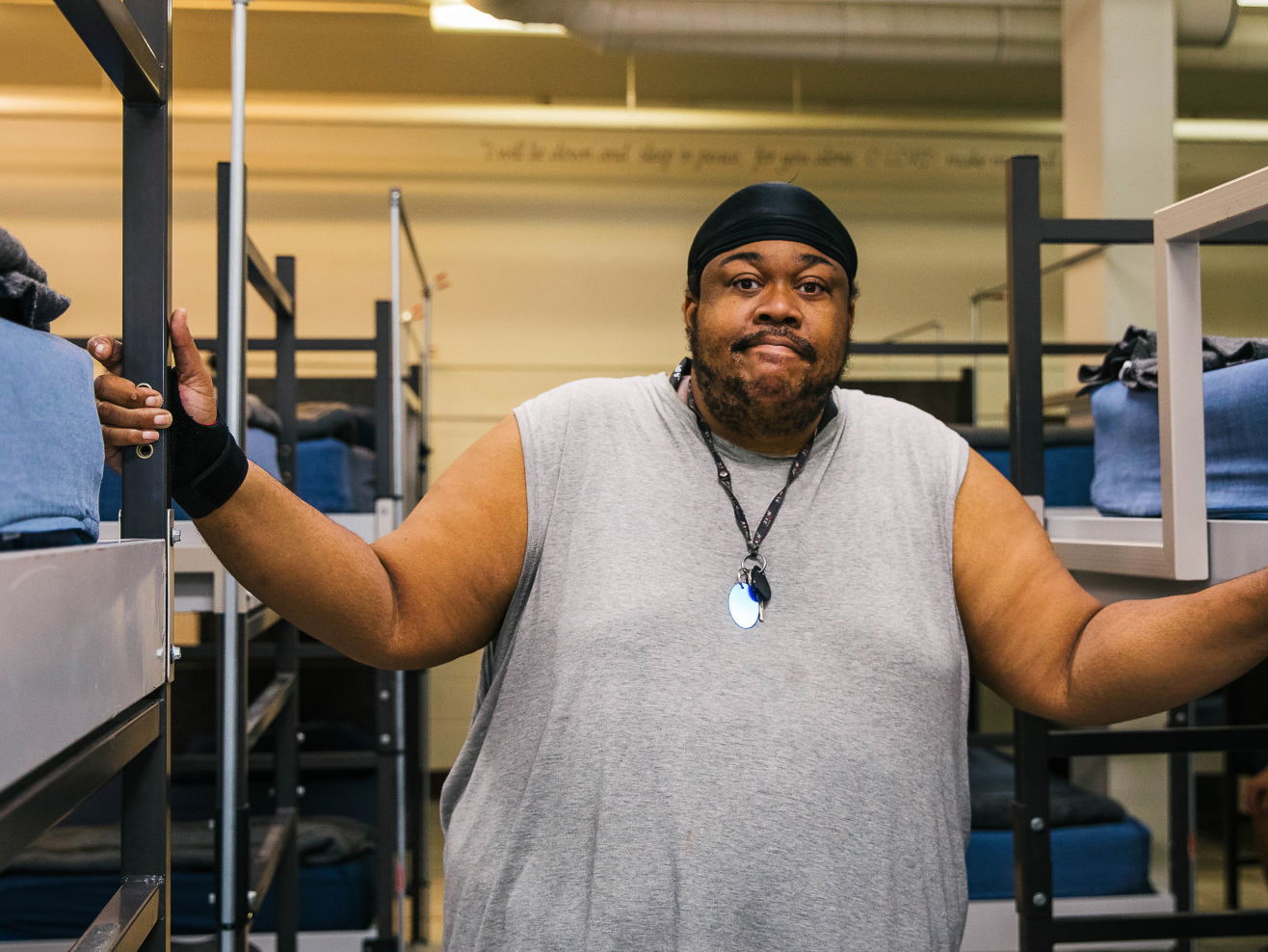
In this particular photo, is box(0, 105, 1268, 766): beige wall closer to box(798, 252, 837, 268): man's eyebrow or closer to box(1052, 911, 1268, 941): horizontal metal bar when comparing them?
box(1052, 911, 1268, 941): horizontal metal bar

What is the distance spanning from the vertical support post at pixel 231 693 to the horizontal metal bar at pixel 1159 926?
1187 mm

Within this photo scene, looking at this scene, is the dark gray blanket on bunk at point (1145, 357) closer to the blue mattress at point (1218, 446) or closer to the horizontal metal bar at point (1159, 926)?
the blue mattress at point (1218, 446)

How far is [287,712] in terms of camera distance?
237 centimetres

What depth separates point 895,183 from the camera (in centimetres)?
546

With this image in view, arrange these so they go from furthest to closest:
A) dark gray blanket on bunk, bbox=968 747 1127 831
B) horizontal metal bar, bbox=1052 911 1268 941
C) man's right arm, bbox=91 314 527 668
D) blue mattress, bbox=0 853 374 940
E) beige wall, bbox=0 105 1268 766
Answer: beige wall, bbox=0 105 1268 766 → dark gray blanket on bunk, bbox=968 747 1127 831 → blue mattress, bbox=0 853 374 940 → horizontal metal bar, bbox=1052 911 1268 941 → man's right arm, bbox=91 314 527 668

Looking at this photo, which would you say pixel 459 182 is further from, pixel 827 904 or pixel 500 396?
pixel 827 904

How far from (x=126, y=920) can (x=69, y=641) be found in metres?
0.28

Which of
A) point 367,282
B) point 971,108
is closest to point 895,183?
point 971,108

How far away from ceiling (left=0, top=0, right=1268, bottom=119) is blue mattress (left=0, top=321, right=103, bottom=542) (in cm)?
459

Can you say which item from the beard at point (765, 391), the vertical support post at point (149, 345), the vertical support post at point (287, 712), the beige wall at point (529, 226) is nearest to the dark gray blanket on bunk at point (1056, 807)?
the vertical support post at point (287, 712)

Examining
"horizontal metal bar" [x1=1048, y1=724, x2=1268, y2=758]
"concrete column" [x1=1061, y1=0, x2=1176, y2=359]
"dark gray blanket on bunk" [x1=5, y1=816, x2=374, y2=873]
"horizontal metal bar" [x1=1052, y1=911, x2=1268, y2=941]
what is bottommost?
"dark gray blanket on bunk" [x1=5, y1=816, x2=374, y2=873]

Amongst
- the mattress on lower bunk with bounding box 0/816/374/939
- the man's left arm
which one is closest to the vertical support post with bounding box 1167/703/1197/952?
the man's left arm

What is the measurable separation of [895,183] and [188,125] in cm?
335

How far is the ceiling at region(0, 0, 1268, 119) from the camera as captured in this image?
5.00 meters
